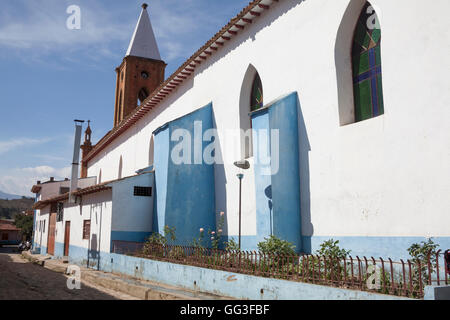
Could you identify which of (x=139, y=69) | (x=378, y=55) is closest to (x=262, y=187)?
(x=378, y=55)

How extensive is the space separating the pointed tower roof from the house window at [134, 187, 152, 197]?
17.8 metres

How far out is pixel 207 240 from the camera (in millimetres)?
12445

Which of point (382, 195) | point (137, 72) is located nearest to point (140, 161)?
point (137, 72)

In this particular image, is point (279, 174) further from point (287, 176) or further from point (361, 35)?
point (361, 35)

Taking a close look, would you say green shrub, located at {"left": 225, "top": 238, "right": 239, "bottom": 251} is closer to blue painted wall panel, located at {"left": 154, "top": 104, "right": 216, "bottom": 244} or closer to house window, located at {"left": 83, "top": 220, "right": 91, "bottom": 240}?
blue painted wall panel, located at {"left": 154, "top": 104, "right": 216, "bottom": 244}

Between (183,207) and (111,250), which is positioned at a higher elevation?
(183,207)

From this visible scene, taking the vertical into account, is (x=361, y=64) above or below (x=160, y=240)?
above

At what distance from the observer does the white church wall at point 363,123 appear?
6.65m

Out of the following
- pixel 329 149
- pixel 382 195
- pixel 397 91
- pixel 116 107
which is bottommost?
pixel 382 195

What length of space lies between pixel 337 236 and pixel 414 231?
5.78 feet

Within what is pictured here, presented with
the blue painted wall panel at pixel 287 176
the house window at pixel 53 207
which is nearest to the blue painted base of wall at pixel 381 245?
the blue painted wall panel at pixel 287 176

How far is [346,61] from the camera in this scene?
887 centimetres

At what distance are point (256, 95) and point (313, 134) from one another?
10.9 feet

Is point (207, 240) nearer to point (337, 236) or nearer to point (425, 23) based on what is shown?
point (337, 236)
